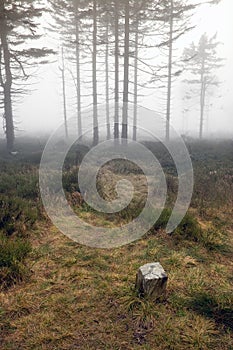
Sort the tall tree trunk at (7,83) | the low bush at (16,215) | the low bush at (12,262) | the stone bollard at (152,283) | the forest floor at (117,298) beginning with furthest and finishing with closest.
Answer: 1. the tall tree trunk at (7,83)
2. the low bush at (16,215)
3. the low bush at (12,262)
4. the stone bollard at (152,283)
5. the forest floor at (117,298)

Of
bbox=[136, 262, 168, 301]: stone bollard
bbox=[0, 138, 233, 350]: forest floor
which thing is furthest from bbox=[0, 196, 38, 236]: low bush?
bbox=[136, 262, 168, 301]: stone bollard

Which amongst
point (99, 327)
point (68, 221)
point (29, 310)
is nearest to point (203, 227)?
point (68, 221)

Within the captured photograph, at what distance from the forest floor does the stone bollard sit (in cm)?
10

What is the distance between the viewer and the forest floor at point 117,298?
2.74 meters

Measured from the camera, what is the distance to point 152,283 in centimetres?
325

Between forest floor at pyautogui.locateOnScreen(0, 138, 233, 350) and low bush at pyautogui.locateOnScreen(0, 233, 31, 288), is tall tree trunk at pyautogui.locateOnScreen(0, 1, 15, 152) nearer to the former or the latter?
forest floor at pyautogui.locateOnScreen(0, 138, 233, 350)

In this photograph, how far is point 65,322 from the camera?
296 centimetres

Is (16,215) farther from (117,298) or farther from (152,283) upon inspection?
(152,283)

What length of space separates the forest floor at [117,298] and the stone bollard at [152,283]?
103 mm

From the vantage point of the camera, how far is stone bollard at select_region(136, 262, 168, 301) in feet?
10.7

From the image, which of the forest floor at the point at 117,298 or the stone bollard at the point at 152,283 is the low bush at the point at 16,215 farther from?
the stone bollard at the point at 152,283

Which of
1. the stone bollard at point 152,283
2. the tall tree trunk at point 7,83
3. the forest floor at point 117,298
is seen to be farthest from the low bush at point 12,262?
the tall tree trunk at point 7,83

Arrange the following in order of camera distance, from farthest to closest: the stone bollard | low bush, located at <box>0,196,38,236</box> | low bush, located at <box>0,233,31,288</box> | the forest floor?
low bush, located at <box>0,196,38,236</box>
low bush, located at <box>0,233,31,288</box>
the stone bollard
the forest floor

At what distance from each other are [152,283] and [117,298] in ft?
1.77
